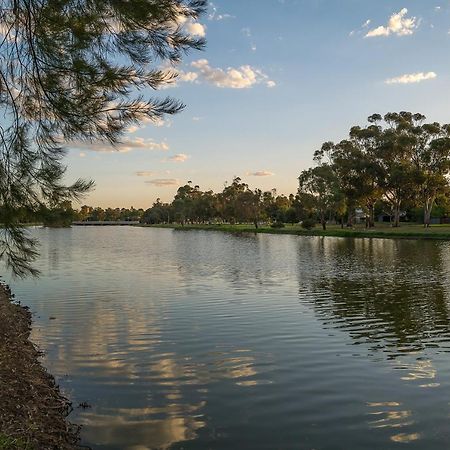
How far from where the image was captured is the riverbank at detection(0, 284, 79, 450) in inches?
270

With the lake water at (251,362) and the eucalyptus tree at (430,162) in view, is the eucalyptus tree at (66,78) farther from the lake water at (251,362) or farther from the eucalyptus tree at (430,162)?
the eucalyptus tree at (430,162)

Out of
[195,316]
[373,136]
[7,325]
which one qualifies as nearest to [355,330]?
[195,316]

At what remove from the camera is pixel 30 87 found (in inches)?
371

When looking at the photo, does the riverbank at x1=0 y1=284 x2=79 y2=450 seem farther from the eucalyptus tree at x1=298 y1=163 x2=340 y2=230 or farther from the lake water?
the eucalyptus tree at x1=298 y1=163 x2=340 y2=230

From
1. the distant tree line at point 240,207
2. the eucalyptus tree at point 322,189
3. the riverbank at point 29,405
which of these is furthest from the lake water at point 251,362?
the distant tree line at point 240,207

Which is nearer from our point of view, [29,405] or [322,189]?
[29,405]

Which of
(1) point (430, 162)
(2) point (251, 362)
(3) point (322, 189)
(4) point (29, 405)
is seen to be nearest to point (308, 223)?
(3) point (322, 189)

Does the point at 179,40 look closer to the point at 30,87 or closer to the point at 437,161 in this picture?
the point at 30,87

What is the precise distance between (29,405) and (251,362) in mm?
5584

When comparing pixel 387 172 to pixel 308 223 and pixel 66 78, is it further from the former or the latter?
pixel 66 78

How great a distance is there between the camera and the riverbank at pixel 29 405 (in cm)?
686

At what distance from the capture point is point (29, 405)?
26.9 feet

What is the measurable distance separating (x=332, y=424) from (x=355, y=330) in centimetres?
747

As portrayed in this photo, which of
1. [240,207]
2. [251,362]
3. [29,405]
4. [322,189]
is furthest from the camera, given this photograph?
[240,207]
